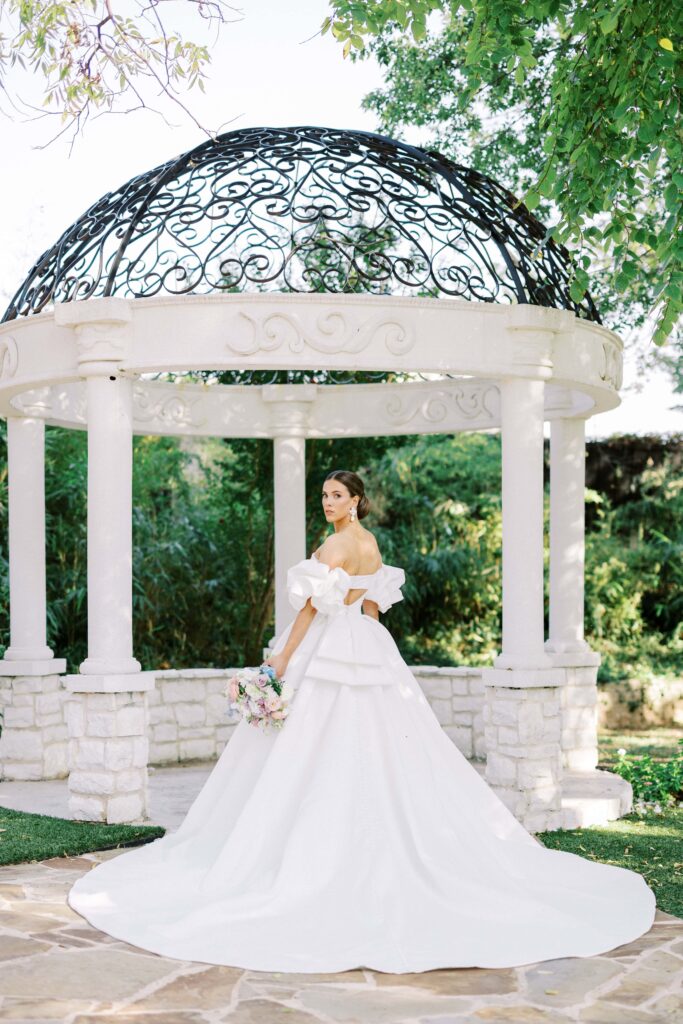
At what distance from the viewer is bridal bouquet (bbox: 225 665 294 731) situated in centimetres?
572

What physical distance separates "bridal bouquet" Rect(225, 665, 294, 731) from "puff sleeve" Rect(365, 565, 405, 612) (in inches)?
33.0

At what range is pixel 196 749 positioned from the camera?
10.3 meters

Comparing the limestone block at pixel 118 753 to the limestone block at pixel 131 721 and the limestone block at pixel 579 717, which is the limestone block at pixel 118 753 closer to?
the limestone block at pixel 131 721

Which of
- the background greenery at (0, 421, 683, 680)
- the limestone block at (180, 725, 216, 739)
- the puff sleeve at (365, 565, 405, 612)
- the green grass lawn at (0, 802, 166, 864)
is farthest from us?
the background greenery at (0, 421, 683, 680)

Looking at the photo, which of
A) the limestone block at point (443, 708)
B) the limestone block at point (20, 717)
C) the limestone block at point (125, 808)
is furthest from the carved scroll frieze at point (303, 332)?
the limestone block at point (443, 708)

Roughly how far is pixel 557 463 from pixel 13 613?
16.0 ft

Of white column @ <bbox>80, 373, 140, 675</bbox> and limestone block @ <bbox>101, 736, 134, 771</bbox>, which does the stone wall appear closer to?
limestone block @ <bbox>101, 736, 134, 771</bbox>

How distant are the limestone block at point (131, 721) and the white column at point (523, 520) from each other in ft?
8.08

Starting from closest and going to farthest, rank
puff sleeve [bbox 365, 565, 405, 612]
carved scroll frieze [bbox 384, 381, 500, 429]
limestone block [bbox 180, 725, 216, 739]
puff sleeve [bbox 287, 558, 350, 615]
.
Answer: puff sleeve [bbox 287, 558, 350, 615], puff sleeve [bbox 365, 565, 405, 612], carved scroll frieze [bbox 384, 381, 500, 429], limestone block [bbox 180, 725, 216, 739]

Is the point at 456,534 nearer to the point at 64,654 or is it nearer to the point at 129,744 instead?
the point at 64,654

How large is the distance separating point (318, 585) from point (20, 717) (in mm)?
4358

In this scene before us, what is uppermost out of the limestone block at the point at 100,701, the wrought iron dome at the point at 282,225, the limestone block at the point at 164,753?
the wrought iron dome at the point at 282,225

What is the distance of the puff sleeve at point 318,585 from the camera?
5930 millimetres

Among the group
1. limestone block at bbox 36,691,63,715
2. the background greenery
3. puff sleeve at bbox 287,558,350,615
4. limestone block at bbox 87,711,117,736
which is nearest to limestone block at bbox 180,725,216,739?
limestone block at bbox 36,691,63,715
